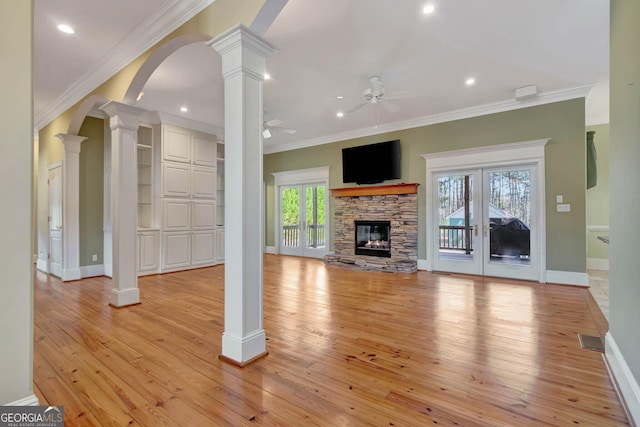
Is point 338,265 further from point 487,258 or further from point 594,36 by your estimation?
point 594,36

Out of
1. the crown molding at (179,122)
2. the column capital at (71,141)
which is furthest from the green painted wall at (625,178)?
the column capital at (71,141)

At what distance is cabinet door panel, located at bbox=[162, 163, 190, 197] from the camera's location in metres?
5.87

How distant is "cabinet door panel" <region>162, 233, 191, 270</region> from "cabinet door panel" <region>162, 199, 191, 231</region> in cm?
18

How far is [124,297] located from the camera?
3680 millimetres

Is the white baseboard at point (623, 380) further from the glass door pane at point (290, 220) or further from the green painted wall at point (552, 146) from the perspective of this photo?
the glass door pane at point (290, 220)

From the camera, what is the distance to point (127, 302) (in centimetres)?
371

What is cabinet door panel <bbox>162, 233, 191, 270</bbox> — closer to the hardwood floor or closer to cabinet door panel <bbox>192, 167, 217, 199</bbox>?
cabinet door panel <bbox>192, 167, 217, 199</bbox>

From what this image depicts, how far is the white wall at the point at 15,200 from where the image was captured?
1389mm

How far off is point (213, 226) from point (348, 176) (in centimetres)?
335

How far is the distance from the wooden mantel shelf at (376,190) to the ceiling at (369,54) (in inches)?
59.4

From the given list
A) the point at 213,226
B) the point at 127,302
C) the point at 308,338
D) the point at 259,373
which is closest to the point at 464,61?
the point at 308,338

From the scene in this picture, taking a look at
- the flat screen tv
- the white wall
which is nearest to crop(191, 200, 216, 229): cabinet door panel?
the flat screen tv

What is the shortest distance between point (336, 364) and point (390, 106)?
453 cm

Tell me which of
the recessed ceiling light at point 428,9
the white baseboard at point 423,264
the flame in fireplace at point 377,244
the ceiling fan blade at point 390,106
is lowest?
the white baseboard at point 423,264
